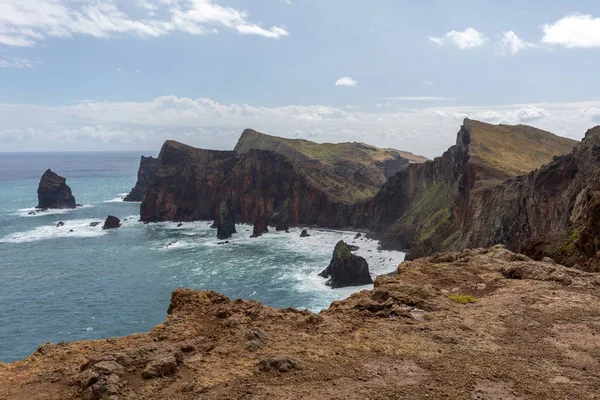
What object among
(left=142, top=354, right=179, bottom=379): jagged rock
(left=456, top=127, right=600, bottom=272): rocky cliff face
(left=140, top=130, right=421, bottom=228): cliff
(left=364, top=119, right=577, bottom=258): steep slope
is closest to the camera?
(left=142, top=354, right=179, bottom=379): jagged rock

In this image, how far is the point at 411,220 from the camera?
299 feet

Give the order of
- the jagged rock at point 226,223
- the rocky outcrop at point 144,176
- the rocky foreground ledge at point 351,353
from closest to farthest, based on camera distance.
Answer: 1. the rocky foreground ledge at point 351,353
2. the jagged rock at point 226,223
3. the rocky outcrop at point 144,176

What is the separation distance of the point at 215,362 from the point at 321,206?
11426 cm

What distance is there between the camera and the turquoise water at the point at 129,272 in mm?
51719

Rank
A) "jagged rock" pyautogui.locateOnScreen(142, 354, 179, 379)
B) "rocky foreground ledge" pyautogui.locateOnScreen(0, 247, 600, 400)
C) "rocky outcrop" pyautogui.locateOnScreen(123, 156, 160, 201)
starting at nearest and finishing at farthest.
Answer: "rocky foreground ledge" pyautogui.locateOnScreen(0, 247, 600, 400), "jagged rock" pyautogui.locateOnScreen(142, 354, 179, 379), "rocky outcrop" pyautogui.locateOnScreen(123, 156, 160, 201)

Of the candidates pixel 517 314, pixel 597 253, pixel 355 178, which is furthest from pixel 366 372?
pixel 355 178

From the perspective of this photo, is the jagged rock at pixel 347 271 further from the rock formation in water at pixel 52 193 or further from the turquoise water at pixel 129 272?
the rock formation in water at pixel 52 193

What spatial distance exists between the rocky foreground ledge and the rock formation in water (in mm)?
158940

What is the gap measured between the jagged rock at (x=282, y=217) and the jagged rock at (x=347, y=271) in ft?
169

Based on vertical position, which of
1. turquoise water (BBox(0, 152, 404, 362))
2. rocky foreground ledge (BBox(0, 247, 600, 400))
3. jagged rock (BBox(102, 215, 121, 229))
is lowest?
turquoise water (BBox(0, 152, 404, 362))

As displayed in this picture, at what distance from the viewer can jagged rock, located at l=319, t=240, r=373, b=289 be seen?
2611 inches

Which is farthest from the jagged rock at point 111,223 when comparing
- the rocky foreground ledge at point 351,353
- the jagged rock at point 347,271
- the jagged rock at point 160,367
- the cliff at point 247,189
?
the jagged rock at point 160,367

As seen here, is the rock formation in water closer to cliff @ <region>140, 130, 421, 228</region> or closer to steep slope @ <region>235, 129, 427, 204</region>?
cliff @ <region>140, 130, 421, 228</region>

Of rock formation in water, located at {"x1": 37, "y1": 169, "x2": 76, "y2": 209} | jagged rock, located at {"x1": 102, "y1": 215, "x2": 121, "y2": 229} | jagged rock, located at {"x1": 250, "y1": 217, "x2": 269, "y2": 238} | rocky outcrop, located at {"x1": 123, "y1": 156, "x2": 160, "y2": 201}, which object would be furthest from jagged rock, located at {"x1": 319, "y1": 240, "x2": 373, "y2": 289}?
rocky outcrop, located at {"x1": 123, "y1": 156, "x2": 160, "y2": 201}
